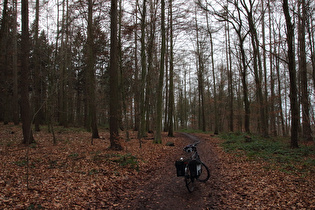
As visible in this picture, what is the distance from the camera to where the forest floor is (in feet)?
14.1

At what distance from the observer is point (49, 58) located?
10805mm

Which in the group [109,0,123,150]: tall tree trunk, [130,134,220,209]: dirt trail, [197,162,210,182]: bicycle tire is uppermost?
[109,0,123,150]: tall tree trunk

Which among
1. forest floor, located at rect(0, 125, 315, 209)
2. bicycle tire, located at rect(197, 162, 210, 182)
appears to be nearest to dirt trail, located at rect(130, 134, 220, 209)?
forest floor, located at rect(0, 125, 315, 209)

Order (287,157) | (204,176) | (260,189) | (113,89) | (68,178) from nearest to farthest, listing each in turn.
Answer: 1. (260,189)
2. (68,178)
3. (204,176)
4. (287,157)
5. (113,89)

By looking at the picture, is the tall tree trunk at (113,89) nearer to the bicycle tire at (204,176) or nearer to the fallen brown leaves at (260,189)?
the bicycle tire at (204,176)

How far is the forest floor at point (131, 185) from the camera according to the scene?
4.31 m

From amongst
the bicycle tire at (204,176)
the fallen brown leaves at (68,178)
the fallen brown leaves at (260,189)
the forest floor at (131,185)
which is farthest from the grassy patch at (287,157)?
the fallen brown leaves at (68,178)

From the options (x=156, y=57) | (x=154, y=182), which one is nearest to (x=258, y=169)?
(x=154, y=182)

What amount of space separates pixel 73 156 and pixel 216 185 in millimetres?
5766

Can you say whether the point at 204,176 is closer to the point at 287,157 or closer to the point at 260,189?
the point at 260,189

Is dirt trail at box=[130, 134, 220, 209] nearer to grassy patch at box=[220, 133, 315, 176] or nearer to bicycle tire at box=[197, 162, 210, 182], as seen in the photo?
bicycle tire at box=[197, 162, 210, 182]

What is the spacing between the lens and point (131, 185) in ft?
18.7

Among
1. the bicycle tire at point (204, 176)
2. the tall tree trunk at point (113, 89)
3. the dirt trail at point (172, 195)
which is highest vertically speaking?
the tall tree trunk at point (113, 89)

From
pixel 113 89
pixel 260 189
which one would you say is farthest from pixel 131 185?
pixel 113 89
